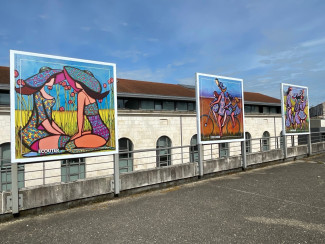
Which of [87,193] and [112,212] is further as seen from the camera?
[87,193]

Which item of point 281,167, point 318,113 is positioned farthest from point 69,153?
point 318,113

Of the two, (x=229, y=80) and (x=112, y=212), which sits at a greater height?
(x=229, y=80)

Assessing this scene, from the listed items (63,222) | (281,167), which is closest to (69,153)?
(63,222)

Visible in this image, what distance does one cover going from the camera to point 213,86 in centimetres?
954

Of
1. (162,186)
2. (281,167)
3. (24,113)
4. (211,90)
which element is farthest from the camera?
(281,167)

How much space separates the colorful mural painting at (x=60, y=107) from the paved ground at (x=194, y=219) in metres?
1.59

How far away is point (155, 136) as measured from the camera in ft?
67.6

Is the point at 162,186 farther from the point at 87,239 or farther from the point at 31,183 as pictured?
the point at 31,183

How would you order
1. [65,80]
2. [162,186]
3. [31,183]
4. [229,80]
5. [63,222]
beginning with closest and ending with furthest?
1. [63,222]
2. [65,80]
3. [162,186]
4. [229,80]
5. [31,183]

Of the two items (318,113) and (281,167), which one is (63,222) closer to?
(281,167)

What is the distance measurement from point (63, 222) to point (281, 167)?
9973 mm

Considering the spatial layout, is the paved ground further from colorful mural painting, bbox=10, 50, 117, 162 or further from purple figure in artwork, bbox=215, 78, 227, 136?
purple figure in artwork, bbox=215, 78, 227, 136

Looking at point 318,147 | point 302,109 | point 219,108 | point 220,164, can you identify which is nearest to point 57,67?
point 219,108

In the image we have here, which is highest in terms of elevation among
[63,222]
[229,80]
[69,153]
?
[229,80]
